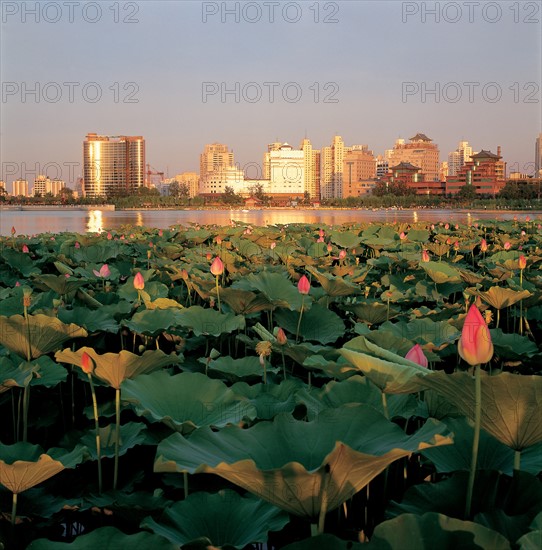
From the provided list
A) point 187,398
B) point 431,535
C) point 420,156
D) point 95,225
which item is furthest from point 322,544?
point 420,156

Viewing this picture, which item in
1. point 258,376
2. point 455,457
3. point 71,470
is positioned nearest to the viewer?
point 455,457

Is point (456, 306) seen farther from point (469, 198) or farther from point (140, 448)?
point (469, 198)

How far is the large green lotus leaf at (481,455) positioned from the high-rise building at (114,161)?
7750 cm

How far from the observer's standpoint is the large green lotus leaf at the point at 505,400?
0.79m

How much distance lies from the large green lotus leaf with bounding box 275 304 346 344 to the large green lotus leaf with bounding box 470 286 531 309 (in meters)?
0.55

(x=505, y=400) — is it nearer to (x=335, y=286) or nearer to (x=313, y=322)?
(x=313, y=322)

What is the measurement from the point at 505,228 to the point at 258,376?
5436mm

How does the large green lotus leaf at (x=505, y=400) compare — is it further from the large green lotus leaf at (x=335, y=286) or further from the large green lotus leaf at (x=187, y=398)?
the large green lotus leaf at (x=335, y=286)

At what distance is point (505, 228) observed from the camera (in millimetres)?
6406

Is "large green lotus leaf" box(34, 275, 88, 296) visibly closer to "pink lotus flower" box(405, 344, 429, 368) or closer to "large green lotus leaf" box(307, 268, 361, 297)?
"large green lotus leaf" box(307, 268, 361, 297)

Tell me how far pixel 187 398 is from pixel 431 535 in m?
0.64

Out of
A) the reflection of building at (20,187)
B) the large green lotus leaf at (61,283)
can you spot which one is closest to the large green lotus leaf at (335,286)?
the large green lotus leaf at (61,283)

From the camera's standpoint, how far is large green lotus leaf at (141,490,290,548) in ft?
2.78

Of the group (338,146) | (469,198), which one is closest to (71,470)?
(469,198)
